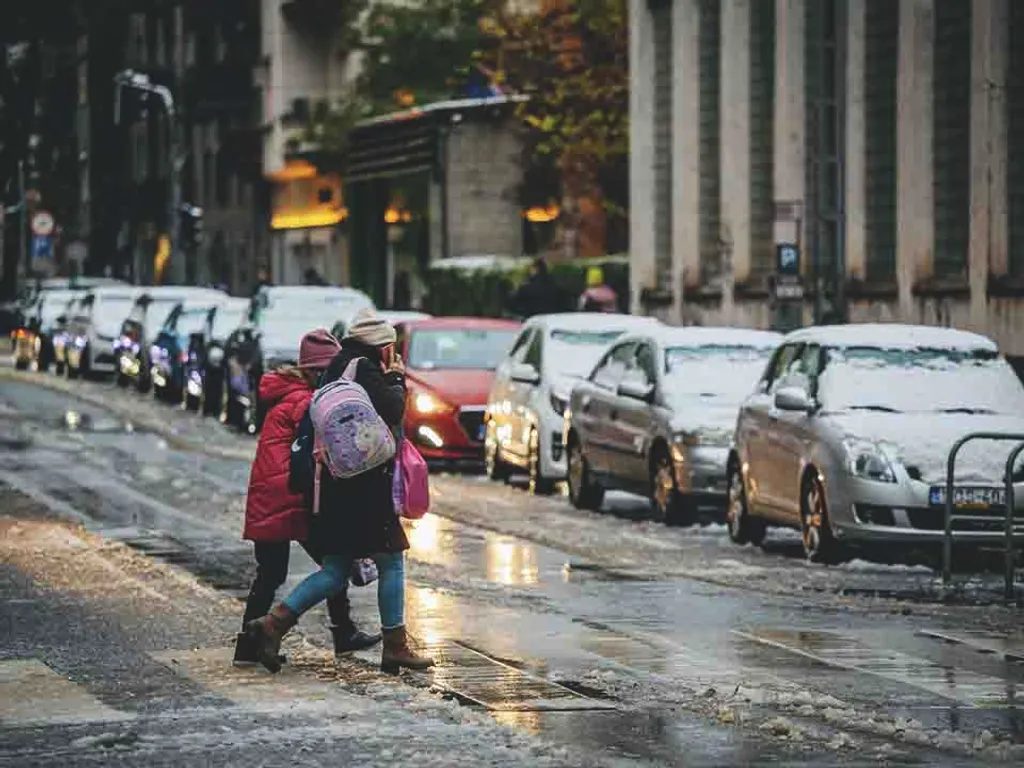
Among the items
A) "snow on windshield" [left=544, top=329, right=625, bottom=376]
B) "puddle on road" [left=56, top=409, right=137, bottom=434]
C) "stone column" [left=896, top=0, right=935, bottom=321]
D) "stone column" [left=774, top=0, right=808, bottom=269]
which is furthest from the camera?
"stone column" [left=774, top=0, right=808, bottom=269]

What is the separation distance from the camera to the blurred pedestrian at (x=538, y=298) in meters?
42.1

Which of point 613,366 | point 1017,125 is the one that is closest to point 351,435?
point 613,366

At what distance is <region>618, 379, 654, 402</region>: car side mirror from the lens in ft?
79.3

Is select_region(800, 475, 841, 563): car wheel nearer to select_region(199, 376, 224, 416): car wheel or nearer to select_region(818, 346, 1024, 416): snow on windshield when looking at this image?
select_region(818, 346, 1024, 416): snow on windshield

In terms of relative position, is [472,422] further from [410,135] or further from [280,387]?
[410,135]

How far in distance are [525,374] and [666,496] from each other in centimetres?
386

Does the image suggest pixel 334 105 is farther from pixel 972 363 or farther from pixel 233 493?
pixel 972 363

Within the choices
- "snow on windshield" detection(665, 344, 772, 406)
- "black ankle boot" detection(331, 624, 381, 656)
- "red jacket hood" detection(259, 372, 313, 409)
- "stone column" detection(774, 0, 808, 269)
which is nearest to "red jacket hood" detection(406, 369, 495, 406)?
"snow on windshield" detection(665, 344, 772, 406)

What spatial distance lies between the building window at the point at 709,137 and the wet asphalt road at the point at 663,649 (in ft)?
69.0

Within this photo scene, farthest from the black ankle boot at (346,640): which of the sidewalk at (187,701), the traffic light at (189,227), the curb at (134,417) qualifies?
the traffic light at (189,227)

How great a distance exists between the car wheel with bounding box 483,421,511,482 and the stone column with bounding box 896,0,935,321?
9.35 metres

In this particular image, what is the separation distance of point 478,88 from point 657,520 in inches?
1589

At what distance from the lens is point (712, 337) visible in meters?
25.6

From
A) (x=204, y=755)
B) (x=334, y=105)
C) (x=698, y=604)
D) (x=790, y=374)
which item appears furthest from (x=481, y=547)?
(x=334, y=105)
